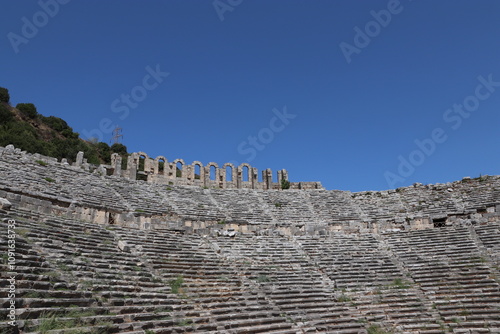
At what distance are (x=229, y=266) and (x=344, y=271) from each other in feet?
17.0

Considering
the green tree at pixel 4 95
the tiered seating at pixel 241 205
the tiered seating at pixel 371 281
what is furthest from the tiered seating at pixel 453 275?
the green tree at pixel 4 95

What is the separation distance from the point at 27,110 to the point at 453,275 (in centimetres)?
6289

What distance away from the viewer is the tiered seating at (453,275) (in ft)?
39.8

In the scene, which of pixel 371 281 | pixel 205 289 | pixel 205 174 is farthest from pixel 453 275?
pixel 205 174

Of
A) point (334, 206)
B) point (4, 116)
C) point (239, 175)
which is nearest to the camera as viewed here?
point (334, 206)

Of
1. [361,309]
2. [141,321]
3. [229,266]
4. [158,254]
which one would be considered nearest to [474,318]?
[361,309]

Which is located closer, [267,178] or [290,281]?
[290,281]

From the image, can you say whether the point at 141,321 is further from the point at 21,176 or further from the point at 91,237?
the point at 21,176

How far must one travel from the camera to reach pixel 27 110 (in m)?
57.1

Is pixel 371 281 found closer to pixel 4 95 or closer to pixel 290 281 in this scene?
pixel 290 281

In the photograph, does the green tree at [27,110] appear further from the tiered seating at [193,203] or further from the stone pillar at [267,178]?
the stone pillar at [267,178]

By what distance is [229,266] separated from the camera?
15125mm

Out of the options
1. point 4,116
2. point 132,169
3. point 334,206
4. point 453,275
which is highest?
point 4,116

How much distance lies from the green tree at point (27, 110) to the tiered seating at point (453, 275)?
58548 millimetres
